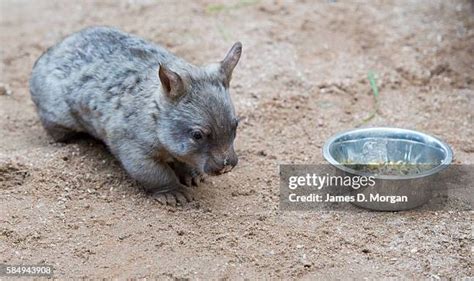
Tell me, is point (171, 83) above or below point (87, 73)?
above

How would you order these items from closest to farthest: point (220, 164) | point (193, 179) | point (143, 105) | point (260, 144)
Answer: point (220, 164) < point (143, 105) < point (193, 179) < point (260, 144)

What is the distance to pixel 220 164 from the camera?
5707mm

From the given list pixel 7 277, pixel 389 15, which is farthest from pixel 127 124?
pixel 389 15

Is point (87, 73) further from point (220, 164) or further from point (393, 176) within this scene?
point (393, 176)

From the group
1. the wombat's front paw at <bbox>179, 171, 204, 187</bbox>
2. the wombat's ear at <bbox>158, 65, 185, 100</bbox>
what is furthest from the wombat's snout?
the wombat's front paw at <bbox>179, 171, 204, 187</bbox>

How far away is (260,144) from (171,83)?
1.47 meters

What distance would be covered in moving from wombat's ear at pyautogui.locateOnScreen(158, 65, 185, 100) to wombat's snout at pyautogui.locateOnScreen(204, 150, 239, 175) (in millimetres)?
559

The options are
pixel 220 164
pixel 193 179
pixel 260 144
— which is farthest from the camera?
pixel 260 144

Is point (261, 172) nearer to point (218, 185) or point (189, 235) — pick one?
point (218, 185)

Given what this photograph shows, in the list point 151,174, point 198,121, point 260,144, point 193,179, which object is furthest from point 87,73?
point 260,144

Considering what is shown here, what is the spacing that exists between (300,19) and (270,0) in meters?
0.62

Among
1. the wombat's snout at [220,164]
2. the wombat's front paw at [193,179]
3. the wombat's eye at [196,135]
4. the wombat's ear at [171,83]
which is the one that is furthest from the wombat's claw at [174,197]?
the wombat's ear at [171,83]

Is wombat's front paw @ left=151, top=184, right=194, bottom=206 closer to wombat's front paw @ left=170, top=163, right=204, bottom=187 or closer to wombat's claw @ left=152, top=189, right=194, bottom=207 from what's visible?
wombat's claw @ left=152, top=189, right=194, bottom=207

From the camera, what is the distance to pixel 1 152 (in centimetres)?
660
